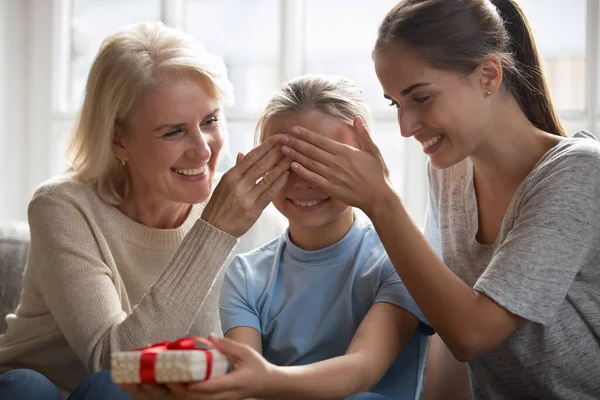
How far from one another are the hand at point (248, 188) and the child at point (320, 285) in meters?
0.05

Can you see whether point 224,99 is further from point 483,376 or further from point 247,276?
point 483,376

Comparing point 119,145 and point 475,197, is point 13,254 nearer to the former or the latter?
point 119,145

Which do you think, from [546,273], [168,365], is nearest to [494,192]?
[546,273]

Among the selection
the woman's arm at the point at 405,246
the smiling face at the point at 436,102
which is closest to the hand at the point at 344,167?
the woman's arm at the point at 405,246

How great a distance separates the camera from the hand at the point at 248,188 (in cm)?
174

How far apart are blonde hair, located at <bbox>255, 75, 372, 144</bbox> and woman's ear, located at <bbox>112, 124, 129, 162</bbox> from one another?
48cm

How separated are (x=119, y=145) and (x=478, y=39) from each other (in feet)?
3.29

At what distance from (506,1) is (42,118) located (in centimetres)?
253

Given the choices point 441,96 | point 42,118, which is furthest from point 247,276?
point 42,118

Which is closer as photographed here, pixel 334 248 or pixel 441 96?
pixel 441 96

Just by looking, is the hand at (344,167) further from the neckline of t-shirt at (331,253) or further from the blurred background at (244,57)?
the blurred background at (244,57)

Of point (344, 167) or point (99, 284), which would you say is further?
point (99, 284)

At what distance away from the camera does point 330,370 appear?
1511 millimetres

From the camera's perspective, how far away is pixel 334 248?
184cm
